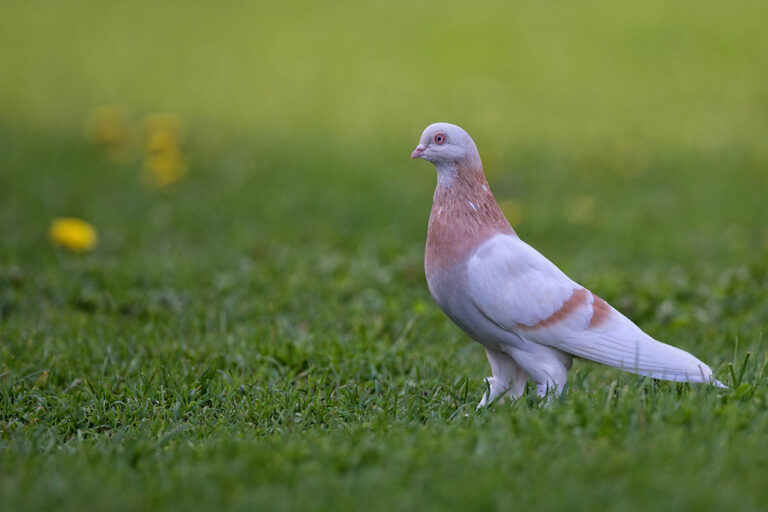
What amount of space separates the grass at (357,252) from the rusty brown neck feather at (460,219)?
63 centimetres

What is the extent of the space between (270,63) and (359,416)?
1014 cm

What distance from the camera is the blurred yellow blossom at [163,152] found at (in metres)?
8.42

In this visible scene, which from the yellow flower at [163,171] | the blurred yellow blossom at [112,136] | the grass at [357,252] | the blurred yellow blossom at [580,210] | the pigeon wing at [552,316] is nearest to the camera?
the grass at [357,252]

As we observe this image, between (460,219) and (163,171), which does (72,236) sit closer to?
(163,171)

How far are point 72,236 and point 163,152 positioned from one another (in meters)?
2.63

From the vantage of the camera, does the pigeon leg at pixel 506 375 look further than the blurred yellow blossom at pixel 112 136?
No

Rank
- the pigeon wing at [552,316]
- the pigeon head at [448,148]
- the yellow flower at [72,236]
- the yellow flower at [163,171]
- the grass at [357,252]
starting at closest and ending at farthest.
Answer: the grass at [357,252], the pigeon wing at [552,316], the pigeon head at [448,148], the yellow flower at [72,236], the yellow flower at [163,171]

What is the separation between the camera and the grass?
2879 millimetres

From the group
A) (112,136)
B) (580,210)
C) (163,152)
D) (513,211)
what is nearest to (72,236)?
(163,152)

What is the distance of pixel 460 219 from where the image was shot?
3.59 metres

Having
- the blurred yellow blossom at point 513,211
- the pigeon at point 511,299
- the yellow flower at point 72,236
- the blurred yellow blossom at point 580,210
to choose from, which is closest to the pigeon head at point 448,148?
the pigeon at point 511,299

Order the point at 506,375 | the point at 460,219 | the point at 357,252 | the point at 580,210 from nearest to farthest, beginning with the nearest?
1. the point at 460,219
2. the point at 506,375
3. the point at 357,252
4. the point at 580,210

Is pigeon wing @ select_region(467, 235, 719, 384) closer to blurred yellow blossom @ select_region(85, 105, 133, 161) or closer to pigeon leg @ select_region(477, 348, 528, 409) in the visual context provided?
pigeon leg @ select_region(477, 348, 528, 409)

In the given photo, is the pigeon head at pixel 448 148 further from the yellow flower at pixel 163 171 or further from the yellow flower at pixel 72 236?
the yellow flower at pixel 163 171
